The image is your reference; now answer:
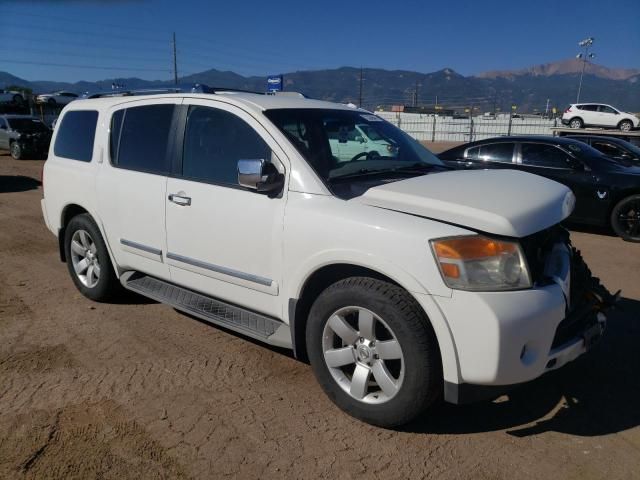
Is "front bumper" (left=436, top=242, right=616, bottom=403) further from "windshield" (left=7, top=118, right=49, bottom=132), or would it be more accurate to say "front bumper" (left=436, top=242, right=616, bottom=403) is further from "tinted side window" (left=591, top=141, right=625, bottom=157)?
"windshield" (left=7, top=118, right=49, bottom=132)

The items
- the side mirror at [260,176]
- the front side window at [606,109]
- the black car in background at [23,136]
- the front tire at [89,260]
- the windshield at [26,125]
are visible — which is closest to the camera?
the side mirror at [260,176]

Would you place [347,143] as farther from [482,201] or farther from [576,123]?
[576,123]

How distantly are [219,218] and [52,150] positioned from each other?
2.77m

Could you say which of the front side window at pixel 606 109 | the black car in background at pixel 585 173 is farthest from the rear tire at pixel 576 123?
the black car in background at pixel 585 173

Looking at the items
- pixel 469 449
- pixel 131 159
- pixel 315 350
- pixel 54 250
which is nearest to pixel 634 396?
pixel 469 449

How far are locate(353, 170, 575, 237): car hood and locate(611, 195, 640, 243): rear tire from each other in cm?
539

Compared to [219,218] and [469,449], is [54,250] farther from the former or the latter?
[469,449]

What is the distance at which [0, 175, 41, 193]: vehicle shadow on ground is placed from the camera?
12461 mm

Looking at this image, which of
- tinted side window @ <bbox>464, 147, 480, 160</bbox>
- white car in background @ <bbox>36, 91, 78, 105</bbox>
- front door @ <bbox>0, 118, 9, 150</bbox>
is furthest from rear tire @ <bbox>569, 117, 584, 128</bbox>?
white car in background @ <bbox>36, 91, 78, 105</bbox>

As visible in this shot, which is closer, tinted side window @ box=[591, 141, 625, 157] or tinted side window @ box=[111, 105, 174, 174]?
tinted side window @ box=[111, 105, 174, 174]

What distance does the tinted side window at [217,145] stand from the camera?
11.4 ft

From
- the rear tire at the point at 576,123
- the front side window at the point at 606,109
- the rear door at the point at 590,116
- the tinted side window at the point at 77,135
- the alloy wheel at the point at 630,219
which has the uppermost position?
the front side window at the point at 606,109

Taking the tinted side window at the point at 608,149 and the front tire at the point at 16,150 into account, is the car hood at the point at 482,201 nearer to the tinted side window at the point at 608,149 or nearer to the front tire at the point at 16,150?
the tinted side window at the point at 608,149

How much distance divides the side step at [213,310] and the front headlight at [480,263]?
3.91 ft
